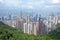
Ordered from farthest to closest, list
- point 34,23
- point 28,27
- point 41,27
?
point 34,23
point 28,27
point 41,27

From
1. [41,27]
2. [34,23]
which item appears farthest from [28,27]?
[41,27]

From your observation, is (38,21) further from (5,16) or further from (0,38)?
(0,38)

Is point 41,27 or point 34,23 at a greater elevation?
point 34,23

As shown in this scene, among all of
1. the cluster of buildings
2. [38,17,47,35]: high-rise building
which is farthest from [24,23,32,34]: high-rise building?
[38,17,47,35]: high-rise building

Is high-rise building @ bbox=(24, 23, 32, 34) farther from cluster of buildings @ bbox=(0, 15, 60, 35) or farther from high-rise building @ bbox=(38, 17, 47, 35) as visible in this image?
high-rise building @ bbox=(38, 17, 47, 35)

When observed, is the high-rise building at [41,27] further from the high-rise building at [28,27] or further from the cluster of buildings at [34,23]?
the high-rise building at [28,27]

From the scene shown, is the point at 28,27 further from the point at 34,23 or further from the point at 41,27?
the point at 41,27

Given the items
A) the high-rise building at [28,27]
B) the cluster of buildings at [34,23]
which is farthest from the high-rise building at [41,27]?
the high-rise building at [28,27]

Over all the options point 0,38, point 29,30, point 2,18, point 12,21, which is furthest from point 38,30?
point 0,38

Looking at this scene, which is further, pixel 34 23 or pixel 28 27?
pixel 34 23
